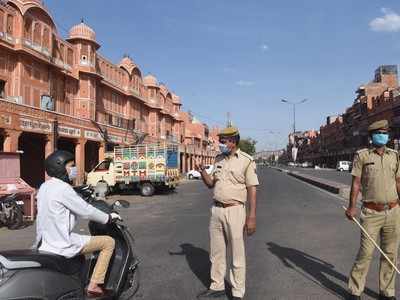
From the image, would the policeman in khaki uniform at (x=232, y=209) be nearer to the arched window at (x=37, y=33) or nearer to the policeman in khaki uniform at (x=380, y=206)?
the policeman in khaki uniform at (x=380, y=206)

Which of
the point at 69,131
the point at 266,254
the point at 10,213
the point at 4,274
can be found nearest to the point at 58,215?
the point at 4,274

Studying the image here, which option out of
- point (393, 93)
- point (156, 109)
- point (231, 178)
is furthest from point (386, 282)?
point (393, 93)

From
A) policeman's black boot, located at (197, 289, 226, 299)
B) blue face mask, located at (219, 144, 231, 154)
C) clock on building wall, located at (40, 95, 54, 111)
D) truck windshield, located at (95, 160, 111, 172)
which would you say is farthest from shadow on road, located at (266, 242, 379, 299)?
clock on building wall, located at (40, 95, 54, 111)

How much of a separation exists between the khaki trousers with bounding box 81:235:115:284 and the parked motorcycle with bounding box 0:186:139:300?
9 cm

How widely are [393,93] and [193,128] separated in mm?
31833

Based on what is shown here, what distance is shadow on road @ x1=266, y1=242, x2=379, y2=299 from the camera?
5.66 m

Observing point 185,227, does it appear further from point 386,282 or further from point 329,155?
point 329,155

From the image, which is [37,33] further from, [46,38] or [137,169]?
[137,169]

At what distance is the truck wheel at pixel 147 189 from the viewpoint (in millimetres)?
23781

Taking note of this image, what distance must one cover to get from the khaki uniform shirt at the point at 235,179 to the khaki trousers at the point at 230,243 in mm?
123

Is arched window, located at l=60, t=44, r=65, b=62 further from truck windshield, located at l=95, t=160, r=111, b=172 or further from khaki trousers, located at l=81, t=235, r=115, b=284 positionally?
khaki trousers, located at l=81, t=235, r=115, b=284

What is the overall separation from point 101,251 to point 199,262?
2.99m

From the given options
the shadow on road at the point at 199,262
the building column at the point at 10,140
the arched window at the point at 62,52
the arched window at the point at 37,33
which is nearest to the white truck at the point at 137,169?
the building column at the point at 10,140

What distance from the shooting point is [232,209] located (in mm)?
5145
